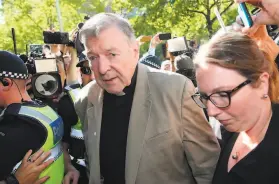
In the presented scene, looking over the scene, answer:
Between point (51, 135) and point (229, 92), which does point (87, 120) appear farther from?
point (229, 92)

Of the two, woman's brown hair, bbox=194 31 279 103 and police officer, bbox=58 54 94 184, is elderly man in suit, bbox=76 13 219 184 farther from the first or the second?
police officer, bbox=58 54 94 184

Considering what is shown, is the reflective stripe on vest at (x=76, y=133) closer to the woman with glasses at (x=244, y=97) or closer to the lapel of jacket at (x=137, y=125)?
the lapel of jacket at (x=137, y=125)

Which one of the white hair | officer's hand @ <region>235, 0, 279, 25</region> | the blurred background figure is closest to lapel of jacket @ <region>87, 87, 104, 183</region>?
the white hair

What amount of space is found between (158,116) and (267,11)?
3.00ft

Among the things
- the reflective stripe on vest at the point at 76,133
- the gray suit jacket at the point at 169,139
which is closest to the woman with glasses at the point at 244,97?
the gray suit jacket at the point at 169,139

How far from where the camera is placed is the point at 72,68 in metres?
4.21

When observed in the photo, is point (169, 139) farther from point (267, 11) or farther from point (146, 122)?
point (267, 11)

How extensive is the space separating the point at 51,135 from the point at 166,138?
925mm

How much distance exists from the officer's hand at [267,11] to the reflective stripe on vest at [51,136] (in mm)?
1586

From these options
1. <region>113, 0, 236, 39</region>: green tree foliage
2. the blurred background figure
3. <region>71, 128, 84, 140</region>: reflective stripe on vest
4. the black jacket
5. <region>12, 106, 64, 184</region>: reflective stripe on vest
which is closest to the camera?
the black jacket

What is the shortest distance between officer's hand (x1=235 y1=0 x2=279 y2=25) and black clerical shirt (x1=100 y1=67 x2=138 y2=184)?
936mm

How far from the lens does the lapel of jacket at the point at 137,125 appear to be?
2.07 meters

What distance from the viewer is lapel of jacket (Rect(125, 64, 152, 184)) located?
2.07 m

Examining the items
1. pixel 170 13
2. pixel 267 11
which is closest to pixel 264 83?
pixel 267 11
